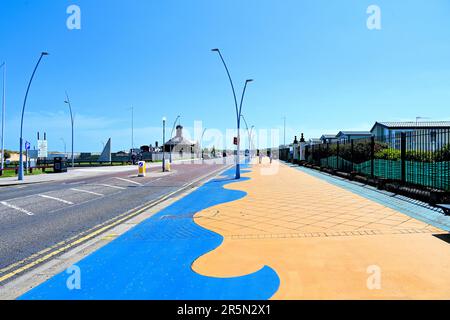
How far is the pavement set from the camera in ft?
11.5

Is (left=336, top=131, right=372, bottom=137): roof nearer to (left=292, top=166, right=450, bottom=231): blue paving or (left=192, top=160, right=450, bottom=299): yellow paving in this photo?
(left=292, top=166, right=450, bottom=231): blue paving

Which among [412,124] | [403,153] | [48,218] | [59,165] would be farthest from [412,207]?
[412,124]

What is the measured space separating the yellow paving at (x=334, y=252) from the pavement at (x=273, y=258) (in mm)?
13

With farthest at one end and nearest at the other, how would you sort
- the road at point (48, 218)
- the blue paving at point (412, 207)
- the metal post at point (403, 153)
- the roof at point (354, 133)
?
the roof at point (354, 133) < the metal post at point (403, 153) < the blue paving at point (412, 207) < the road at point (48, 218)

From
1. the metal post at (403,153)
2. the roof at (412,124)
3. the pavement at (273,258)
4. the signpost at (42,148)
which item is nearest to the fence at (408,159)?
the metal post at (403,153)

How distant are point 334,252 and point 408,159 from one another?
931 cm

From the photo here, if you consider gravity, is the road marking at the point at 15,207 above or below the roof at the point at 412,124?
below

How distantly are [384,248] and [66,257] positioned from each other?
557 cm

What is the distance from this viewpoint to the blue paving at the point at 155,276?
11.4 ft

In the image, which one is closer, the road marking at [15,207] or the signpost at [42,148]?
the road marking at [15,207]

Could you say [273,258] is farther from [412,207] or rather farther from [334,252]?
[412,207]

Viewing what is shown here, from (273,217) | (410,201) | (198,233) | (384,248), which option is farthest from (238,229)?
(410,201)

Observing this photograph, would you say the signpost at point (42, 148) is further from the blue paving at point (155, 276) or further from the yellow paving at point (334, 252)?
the blue paving at point (155, 276)

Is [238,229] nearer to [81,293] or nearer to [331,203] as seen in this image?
[81,293]
